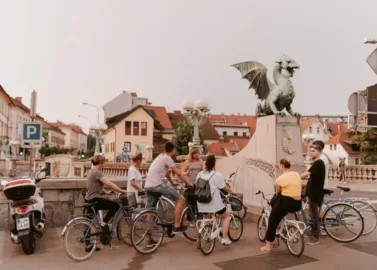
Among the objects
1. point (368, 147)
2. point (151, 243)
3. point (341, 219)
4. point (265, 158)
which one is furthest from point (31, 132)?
point (368, 147)

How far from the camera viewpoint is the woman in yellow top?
6.35 meters

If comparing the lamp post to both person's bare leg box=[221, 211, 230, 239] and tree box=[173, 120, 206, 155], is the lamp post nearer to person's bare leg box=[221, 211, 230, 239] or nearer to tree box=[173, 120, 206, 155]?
person's bare leg box=[221, 211, 230, 239]

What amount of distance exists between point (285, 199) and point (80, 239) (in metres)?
3.30

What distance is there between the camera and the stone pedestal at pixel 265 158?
982 cm

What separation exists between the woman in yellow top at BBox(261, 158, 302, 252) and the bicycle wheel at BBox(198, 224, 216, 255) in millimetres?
970

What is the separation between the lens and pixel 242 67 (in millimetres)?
14148

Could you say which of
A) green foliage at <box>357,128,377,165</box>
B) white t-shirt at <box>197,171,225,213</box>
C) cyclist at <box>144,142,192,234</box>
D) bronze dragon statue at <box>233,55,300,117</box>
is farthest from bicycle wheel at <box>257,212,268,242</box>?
green foliage at <box>357,128,377,165</box>

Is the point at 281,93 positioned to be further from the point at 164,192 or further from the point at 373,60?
the point at 164,192

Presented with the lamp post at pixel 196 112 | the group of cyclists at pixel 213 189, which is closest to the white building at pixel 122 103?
the lamp post at pixel 196 112

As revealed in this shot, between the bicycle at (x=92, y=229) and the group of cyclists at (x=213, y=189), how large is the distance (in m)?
0.10

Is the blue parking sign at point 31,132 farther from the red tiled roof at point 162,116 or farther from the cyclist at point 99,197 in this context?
the red tiled roof at point 162,116

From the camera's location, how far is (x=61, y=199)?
848 cm

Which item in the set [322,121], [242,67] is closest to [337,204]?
[242,67]

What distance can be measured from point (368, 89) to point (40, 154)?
97961 mm
